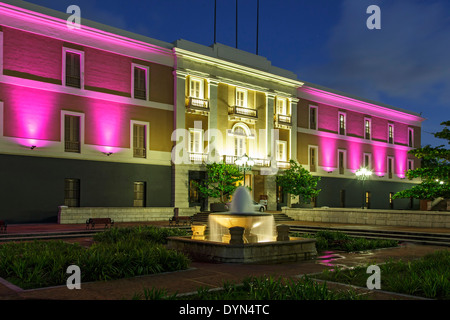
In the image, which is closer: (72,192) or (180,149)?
(72,192)

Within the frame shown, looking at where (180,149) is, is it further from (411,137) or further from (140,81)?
(411,137)

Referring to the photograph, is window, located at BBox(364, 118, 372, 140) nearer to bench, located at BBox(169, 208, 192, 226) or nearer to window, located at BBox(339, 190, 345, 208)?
window, located at BBox(339, 190, 345, 208)

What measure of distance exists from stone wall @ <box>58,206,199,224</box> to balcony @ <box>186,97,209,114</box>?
26.3 feet

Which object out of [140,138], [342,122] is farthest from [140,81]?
[342,122]

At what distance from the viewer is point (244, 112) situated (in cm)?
3550

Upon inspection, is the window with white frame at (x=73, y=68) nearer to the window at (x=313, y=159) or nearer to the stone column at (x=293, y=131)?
→ the stone column at (x=293, y=131)

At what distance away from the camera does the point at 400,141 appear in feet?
167

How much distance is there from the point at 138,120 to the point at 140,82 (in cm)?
282

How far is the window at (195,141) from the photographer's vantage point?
3256cm

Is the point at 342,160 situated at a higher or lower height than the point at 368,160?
lower

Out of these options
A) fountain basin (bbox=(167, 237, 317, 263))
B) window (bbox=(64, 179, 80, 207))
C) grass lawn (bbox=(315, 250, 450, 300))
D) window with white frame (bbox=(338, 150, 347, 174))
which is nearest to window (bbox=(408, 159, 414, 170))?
window with white frame (bbox=(338, 150, 347, 174))

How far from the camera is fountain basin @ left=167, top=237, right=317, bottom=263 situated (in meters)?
12.2

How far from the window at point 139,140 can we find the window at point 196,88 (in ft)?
16.4
